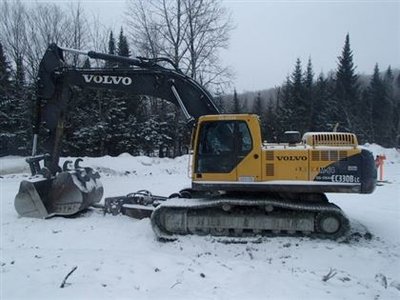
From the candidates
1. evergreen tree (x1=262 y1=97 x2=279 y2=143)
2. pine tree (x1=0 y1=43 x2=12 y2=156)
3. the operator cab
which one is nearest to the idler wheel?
the operator cab

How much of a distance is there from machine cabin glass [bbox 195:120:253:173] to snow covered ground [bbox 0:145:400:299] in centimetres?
142

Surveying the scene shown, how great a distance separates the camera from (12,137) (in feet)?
106

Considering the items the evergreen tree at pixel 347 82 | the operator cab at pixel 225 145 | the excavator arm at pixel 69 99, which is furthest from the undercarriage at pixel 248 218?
the evergreen tree at pixel 347 82

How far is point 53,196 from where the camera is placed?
10.1 metres

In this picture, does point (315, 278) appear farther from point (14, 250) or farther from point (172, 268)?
point (14, 250)

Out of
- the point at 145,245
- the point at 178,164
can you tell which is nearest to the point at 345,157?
the point at 145,245

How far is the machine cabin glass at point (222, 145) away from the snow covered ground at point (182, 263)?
1.42 metres

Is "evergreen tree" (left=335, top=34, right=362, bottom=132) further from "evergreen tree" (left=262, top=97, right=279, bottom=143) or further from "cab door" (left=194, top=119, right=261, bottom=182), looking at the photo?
"cab door" (left=194, top=119, right=261, bottom=182)

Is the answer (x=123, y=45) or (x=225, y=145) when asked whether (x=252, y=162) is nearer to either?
(x=225, y=145)

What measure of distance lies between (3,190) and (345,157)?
11.1m

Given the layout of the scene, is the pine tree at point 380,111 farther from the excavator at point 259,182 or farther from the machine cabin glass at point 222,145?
the machine cabin glass at point 222,145

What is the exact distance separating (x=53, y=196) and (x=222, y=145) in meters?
4.28

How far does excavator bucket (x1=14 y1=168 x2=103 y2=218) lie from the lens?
9.70m

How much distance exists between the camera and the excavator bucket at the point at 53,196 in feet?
31.8
